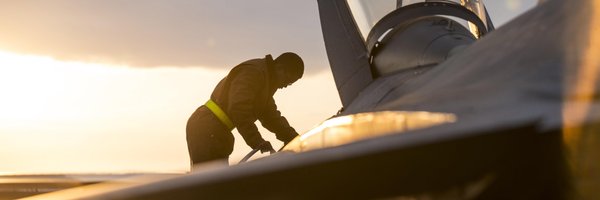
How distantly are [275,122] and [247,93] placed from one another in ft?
3.37

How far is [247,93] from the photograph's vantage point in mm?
7223

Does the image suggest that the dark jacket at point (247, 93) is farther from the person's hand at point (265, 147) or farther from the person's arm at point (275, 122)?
the person's arm at point (275, 122)

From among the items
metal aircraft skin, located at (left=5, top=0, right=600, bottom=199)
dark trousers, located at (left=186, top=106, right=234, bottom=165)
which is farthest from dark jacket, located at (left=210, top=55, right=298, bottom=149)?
metal aircraft skin, located at (left=5, top=0, right=600, bottom=199)

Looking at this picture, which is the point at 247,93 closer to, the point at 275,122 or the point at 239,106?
the point at 239,106

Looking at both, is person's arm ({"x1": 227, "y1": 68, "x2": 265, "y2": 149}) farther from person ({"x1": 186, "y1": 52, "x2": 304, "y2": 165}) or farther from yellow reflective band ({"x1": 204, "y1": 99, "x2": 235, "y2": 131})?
yellow reflective band ({"x1": 204, "y1": 99, "x2": 235, "y2": 131})

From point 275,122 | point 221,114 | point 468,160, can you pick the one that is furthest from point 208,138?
point 468,160

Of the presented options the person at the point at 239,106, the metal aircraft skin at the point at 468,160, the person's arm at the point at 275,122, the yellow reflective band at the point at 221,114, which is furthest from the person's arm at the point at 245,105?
the metal aircraft skin at the point at 468,160

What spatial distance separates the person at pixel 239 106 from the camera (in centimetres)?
721

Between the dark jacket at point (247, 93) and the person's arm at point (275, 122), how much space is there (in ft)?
0.70

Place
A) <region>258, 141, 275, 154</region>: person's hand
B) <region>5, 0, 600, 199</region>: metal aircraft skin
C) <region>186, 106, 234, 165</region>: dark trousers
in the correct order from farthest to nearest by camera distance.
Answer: <region>186, 106, 234, 165</region>: dark trousers → <region>258, 141, 275, 154</region>: person's hand → <region>5, 0, 600, 199</region>: metal aircraft skin

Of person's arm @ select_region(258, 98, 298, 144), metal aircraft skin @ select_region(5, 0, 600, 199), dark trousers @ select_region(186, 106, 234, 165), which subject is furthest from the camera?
person's arm @ select_region(258, 98, 298, 144)

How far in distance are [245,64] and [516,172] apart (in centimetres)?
602

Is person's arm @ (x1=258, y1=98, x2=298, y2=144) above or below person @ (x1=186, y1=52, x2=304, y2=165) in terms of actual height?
below

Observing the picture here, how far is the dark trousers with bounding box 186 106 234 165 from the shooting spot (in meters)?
7.50
